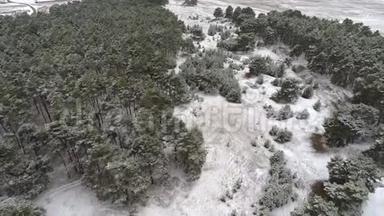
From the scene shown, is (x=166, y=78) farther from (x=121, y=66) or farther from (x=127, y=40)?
(x=127, y=40)

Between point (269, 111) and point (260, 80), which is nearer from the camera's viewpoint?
point (269, 111)

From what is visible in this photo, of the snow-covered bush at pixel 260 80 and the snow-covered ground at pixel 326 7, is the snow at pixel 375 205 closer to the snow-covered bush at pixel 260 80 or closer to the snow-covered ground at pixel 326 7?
the snow-covered bush at pixel 260 80

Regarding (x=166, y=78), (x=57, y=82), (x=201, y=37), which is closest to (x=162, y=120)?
(x=166, y=78)

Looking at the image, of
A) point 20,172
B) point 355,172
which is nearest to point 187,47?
point 20,172

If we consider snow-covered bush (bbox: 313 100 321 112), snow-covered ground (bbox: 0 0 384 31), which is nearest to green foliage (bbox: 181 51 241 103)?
snow-covered bush (bbox: 313 100 321 112)

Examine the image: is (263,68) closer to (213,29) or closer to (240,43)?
(240,43)

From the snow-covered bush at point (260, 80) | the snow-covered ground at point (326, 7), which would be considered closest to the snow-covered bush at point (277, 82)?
the snow-covered bush at point (260, 80)

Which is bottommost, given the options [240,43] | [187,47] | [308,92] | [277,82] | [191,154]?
[308,92]

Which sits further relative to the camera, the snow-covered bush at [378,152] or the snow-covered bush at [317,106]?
the snow-covered bush at [317,106]
